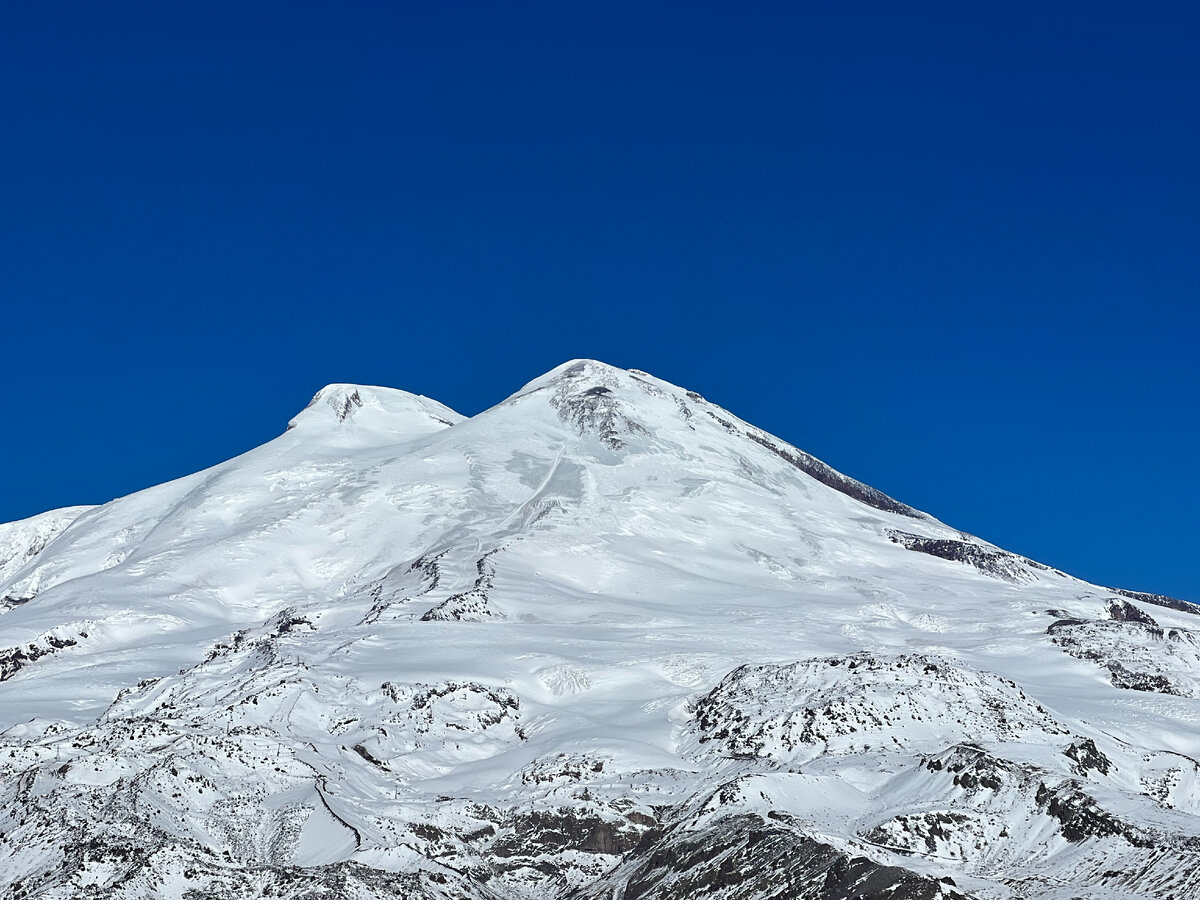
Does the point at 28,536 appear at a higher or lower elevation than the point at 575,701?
higher

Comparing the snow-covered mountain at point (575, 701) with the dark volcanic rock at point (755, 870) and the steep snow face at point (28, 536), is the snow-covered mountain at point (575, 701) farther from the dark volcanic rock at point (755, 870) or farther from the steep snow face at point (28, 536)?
the steep snow face at point (28, 536)

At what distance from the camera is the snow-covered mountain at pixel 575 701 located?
53.8 m

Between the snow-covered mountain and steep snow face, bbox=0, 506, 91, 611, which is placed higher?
steep snow face, bbox=0, 506, 91, 611

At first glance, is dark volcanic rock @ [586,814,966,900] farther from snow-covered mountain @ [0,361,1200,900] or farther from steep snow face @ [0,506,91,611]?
steep snow face @ [0,506,91,611]

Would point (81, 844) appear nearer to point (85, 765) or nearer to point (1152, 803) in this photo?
point (85, 765)

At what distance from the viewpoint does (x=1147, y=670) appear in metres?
101

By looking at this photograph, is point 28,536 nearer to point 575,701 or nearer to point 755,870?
point 575,701

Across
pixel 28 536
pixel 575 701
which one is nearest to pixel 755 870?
pixel 575 701

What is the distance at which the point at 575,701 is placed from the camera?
82938 mm

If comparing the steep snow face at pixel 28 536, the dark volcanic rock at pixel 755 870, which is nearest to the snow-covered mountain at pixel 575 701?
the dark volcanic rock at pixel 755 870

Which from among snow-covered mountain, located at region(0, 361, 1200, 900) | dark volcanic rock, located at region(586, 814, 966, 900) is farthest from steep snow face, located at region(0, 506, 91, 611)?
dark volcanic rock, located at region(586, 814, 966, 900)

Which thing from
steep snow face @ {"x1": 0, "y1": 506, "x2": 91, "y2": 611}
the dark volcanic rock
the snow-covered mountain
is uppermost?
steep snow face @ {"x1": 0, "y1": 506, "x2": 91, "y2": 611}

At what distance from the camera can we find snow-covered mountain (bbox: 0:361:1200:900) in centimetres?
5384

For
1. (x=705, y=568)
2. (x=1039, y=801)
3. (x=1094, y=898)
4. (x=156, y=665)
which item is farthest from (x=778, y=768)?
(x=705, y=568)
